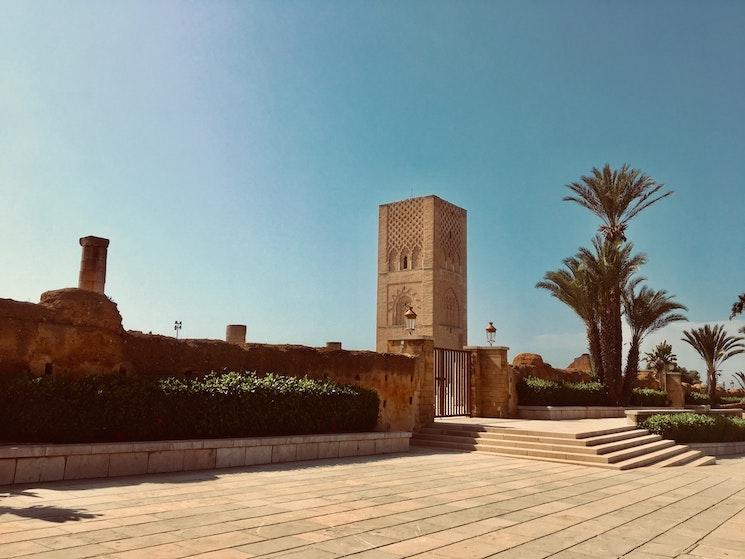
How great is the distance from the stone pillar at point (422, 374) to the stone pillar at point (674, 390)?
1535 centimetres

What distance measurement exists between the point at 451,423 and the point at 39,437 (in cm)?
901

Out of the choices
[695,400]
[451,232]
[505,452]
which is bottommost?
[505,452]

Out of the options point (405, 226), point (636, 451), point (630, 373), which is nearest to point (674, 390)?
point (630, 373)

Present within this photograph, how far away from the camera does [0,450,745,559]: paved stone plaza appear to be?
4.39 metres

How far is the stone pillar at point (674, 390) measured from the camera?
2464 centimetres

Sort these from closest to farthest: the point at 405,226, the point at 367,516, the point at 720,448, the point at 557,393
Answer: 1. the point at 367,516
2. the point at 720,448
3. the point at 557,393
4. the point at 405,226

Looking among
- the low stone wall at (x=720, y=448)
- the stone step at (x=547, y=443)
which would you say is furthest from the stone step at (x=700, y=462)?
the low stone wall at (x=720, y=448)

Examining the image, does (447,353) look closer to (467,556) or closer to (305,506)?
(305,506)

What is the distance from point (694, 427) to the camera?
14562 mm

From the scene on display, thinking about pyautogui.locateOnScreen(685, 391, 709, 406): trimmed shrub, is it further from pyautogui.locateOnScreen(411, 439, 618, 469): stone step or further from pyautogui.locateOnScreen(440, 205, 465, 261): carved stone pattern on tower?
pyautogui.locateOnScreen(440, 205, 465, 261): carved stone pattern on tower

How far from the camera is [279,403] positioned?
30.8ft

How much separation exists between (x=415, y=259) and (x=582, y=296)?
24404 mm

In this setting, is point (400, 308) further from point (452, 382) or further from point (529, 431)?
point (529, 431)

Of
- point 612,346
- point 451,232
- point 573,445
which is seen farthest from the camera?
point 451,232
